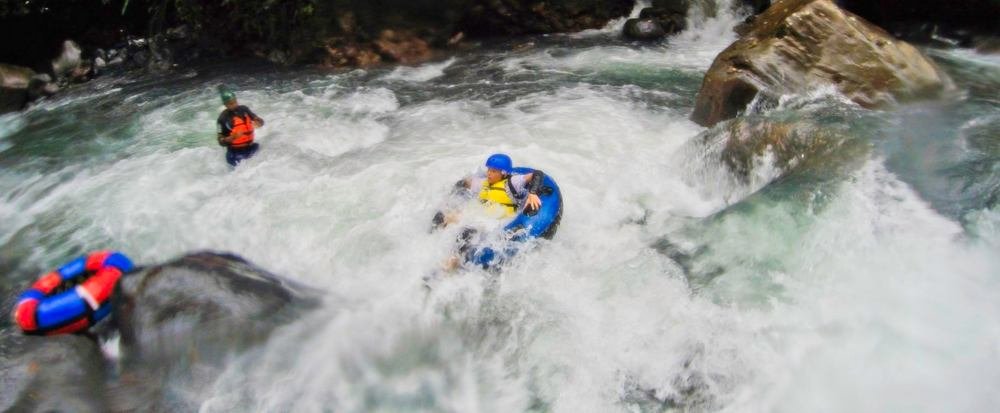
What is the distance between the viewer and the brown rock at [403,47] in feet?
34.1

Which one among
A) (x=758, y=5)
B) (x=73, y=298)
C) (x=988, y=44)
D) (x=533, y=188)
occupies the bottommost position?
(x=73, y=298)

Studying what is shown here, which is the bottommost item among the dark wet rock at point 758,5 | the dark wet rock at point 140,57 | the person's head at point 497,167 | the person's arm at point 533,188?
the dark wet rock at point 140,57

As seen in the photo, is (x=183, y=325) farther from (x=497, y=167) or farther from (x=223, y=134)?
(x=223, y=134)

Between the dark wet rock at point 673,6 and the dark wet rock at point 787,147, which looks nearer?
the dark wet rock at point 787,147

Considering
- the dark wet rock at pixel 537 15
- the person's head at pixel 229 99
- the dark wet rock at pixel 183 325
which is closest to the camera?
the dark wet rock at pixel 183 325

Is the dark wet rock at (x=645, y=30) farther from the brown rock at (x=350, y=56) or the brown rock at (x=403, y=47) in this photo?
the brown rock at (x=350, y=56)

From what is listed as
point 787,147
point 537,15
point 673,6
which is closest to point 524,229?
point 787,147

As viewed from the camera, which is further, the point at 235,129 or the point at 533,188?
the point at 235,129

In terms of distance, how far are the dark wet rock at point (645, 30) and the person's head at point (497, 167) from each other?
21.3ft

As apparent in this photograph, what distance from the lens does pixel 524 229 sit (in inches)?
189

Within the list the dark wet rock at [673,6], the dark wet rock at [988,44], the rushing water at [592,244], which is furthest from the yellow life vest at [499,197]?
the dark wet rock at [988,44]

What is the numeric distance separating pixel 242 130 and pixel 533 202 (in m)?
3.69

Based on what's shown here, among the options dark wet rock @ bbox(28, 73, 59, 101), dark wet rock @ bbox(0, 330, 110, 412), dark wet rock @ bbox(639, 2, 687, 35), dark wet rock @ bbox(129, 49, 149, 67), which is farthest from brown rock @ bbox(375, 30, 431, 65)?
dark wet rock @ bbox(0, 330, 110, 412)

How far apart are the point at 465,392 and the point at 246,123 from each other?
4.34 meters
